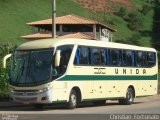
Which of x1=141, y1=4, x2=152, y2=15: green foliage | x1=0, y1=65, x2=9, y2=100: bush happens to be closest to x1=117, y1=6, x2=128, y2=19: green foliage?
x1=141, y1=4, x2=152, y2=15: green foliage

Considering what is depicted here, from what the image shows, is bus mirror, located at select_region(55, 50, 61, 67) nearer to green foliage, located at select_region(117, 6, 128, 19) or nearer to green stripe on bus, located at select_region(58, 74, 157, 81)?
green stripe on bus, located at select_region(58, 74, 157, 81)

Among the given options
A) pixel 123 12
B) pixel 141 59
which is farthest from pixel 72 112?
pixel 123 12

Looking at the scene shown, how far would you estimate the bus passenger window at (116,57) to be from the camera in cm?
2952

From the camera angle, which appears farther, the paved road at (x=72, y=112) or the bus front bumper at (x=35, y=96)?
the bus front bumper at (x=35, y=96)

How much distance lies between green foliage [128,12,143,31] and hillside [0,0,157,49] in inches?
22.9

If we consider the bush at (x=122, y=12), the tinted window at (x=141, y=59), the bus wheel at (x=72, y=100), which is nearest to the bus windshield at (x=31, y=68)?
the bus wheel at (x=72, y=100)

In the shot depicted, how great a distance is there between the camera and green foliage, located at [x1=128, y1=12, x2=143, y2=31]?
4464 inches

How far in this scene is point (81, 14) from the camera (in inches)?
4412

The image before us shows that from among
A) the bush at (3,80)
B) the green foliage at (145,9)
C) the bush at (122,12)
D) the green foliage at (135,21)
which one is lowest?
the bush at (3,80)

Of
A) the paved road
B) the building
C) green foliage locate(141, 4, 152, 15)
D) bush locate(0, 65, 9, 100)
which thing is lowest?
the paved road

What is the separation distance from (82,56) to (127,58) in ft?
15.8

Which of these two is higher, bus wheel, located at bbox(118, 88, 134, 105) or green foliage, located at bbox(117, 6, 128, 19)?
green foliage, located at bbox(117, 6, 128, 19)

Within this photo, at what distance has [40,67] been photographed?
25.3 m

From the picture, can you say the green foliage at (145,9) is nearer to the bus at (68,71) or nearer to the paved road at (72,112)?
the bus at (68,71)
